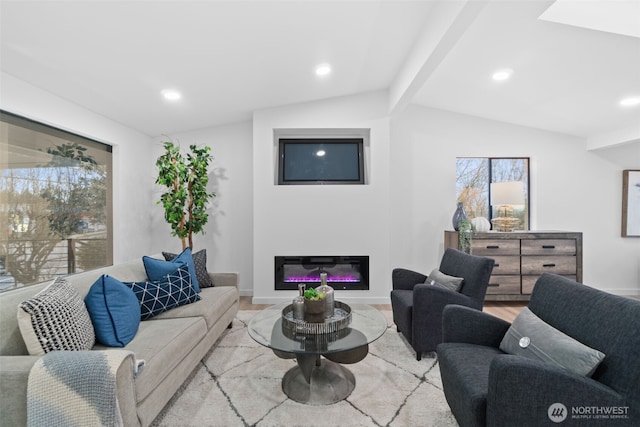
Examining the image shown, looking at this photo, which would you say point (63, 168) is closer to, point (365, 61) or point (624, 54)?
point (365, 61)

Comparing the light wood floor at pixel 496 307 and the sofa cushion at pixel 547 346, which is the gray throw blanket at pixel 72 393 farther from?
the light wood floor at pixel 496 307

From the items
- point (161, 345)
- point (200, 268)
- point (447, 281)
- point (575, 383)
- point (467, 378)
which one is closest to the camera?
point (575, 383)

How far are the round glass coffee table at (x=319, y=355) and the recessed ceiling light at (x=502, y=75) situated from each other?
284 cm

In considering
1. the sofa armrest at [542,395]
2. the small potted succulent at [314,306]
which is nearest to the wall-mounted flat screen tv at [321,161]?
the small potted succulent at [314,306]

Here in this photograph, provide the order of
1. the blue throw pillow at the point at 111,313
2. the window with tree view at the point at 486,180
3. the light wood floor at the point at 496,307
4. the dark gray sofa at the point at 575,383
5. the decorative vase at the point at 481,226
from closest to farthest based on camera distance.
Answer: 1. the dark gray sofa at the point at 575,383
2. the blue throw pillow at the point at 111,313
3. the light wood floor at the point at 496,307
4. the decorative vase at the point at 481,226
5. the window with tree view at the point at 486,180

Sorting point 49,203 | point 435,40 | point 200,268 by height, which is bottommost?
point 200,268

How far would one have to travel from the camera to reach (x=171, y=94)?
3.18 meters

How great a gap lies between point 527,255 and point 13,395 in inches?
187

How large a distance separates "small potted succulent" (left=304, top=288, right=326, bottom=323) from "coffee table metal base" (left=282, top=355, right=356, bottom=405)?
0.81ft

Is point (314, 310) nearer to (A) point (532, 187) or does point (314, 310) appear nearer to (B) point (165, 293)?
(B) point (165, 293)

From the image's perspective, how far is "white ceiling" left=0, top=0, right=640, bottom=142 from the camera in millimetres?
2031

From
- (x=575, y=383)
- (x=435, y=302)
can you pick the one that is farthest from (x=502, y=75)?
(x=575, y=383)

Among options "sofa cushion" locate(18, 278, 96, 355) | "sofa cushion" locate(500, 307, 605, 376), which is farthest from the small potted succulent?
"sofa cushion" locate(18, 278, 96, 355)

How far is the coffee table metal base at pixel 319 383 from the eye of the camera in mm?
1933
